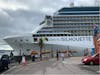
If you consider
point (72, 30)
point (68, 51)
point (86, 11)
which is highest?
point (86, 11)

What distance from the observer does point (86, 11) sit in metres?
91.1

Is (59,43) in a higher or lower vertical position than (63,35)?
lower

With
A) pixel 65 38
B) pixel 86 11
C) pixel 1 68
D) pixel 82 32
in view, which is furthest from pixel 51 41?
pixel 1 68

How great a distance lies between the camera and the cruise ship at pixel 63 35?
7939cm

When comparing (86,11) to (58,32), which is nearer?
(58,32)

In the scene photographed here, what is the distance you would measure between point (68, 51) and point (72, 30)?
8423 millimetres

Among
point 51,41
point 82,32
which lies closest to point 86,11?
point 82,32

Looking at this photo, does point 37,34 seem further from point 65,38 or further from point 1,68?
point 1,68

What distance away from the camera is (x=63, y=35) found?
80.8 meters

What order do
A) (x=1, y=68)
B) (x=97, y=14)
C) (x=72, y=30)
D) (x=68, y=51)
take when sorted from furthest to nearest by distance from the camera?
(x=97, y=14), (x=72, y=30), (x=68, y=51), (x=1, y=68)

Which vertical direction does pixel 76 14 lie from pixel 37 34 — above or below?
above

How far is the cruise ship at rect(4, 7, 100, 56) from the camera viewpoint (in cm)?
7939

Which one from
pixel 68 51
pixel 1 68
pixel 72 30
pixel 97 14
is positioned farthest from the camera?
pixel 97 14

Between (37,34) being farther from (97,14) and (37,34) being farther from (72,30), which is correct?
(97,14)
